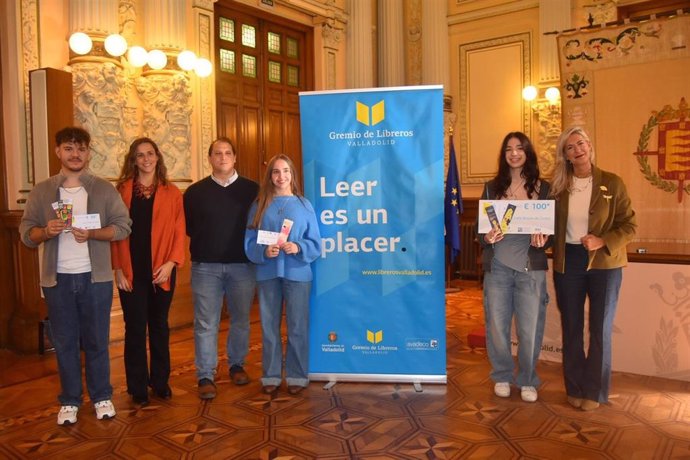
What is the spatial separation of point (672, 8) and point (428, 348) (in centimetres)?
576

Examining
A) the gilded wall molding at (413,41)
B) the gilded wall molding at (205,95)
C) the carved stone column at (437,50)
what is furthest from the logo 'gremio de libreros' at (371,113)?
the gilded wall molding at (413,41)

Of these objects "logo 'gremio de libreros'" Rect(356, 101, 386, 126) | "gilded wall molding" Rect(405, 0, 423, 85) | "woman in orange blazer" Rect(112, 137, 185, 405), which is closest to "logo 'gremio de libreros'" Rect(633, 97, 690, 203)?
"logo 'gremio de libreros'" Rect(356, 101, 386, 126)

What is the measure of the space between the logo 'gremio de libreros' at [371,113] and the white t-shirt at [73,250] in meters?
1.61

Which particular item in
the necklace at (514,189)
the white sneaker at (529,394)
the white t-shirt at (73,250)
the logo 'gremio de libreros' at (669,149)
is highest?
the logo 'gremio de libreros' at (669,149)

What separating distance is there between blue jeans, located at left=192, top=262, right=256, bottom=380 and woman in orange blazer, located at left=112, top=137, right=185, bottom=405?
17cm

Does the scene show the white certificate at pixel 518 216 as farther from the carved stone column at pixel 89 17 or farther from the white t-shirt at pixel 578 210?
the carved stone column at pixel 89 17

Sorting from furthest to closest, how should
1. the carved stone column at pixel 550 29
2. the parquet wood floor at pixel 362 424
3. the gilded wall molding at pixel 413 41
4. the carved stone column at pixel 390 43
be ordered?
the gilded wall molding at pixel 413 41 < the carved stone column at pixel 390 43 < the carved stone column at pixel 550 29 < the parquet wood floor at pixel 362 424

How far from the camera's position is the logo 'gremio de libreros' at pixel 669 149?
459cm

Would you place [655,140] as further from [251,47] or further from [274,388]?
[251,47]

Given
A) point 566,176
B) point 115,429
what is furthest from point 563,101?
point 115,429

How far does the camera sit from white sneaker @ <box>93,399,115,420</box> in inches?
123

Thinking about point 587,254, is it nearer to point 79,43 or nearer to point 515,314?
point 515,314

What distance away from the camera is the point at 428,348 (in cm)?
356

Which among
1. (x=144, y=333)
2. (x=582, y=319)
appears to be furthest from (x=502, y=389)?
(x=144, y=333)
